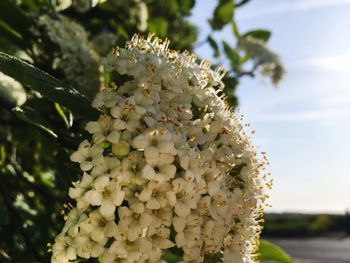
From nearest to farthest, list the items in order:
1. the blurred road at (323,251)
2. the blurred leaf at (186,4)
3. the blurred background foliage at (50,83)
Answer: the blurred background foliage at (50,83), the blurred leaf at (186,4), the blurred road at (323,251)

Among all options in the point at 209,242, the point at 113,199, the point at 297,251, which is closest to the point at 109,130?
the point at 113,199

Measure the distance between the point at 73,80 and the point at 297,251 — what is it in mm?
8234

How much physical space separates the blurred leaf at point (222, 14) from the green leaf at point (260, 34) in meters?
0.28

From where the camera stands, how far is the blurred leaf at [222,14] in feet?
9.07

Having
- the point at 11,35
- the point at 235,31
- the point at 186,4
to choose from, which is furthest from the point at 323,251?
the point at 11,35

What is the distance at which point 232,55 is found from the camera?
2.95m

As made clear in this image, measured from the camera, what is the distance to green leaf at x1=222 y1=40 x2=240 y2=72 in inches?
115

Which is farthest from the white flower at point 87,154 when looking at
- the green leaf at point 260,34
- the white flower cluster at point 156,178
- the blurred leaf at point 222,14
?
the green leaf at point 260,34

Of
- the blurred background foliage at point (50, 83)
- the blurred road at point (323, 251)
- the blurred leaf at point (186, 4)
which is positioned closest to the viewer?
the blurred background foliage at point (50, 83)

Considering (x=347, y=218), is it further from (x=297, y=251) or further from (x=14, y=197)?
(x=14, y=197)

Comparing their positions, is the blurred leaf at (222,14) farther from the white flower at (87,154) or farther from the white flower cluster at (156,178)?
the white flower at (87,154)

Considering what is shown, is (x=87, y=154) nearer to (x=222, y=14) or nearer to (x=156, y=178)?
(x=156, y=178)

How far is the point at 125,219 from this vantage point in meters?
1.01

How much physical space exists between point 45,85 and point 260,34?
7.09 ft
